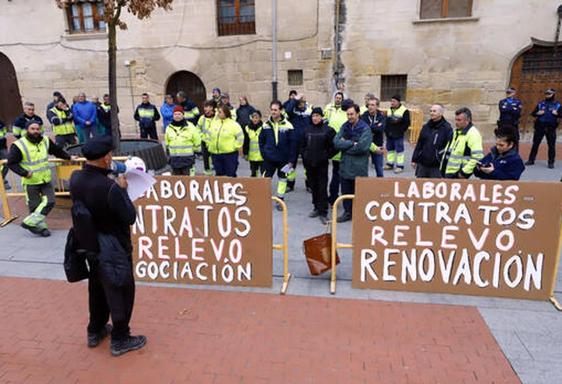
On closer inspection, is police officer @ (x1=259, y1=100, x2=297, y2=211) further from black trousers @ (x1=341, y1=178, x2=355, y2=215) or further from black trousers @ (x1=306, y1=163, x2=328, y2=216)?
black trousers @ (x1=341, y1=178, x2=355, y2=215)

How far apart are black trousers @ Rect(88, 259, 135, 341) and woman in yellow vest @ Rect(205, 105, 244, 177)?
3.94m

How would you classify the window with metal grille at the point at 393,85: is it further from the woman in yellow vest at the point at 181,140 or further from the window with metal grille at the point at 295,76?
the woman in yellow vest at the point at 181,140

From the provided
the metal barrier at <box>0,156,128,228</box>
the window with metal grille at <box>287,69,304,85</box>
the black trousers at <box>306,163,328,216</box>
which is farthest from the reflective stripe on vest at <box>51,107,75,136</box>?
the black trousers at <box>306,163,328,216</box>

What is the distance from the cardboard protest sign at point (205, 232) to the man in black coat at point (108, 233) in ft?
3.66

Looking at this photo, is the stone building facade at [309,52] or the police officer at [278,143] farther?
the stone building facade at [309,52]

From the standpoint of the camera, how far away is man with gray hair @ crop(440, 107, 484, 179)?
5363 millimetres

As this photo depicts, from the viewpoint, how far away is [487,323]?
398cm

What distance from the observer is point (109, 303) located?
11.4 feet

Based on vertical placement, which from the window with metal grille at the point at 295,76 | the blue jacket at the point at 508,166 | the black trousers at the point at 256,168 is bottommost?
the black trousers at the point at 256,168

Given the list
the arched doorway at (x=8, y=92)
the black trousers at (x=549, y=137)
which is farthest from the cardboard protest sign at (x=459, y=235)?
the arched doorway at (x=8, y=92)

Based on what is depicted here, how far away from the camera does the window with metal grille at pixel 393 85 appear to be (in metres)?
14.1

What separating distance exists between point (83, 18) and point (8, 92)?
490cm

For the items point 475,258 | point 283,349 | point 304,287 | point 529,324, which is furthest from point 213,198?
point 529,324

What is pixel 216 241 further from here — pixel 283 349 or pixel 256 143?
pixel 256 143
